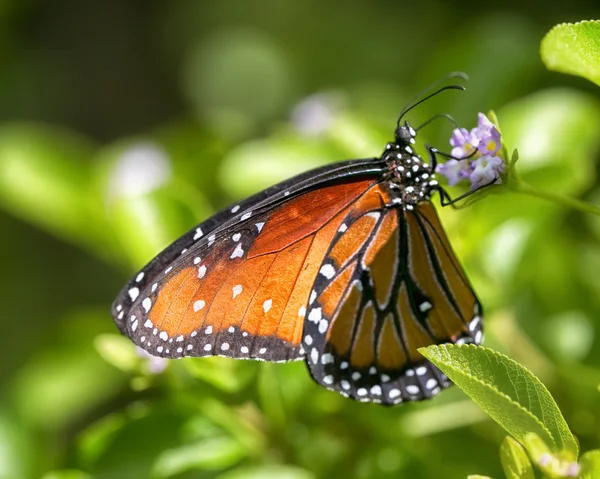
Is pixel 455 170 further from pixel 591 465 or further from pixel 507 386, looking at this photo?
pixel 591 465

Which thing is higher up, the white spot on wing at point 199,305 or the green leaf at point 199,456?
the white spot on wing at point 199,305

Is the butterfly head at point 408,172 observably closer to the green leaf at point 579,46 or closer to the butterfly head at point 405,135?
the butterfly head at point 405,135

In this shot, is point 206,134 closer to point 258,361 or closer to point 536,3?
point 258,361

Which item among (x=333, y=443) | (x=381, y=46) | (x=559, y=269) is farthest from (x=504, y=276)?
(x=381, y=46)

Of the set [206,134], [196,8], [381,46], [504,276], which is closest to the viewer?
[504,276]

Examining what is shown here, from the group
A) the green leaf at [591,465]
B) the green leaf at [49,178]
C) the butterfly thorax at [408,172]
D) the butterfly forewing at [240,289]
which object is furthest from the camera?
the green leaf at [49,178]

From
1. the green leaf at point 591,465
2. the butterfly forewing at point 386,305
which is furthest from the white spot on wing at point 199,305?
the green leaf at point 591,465

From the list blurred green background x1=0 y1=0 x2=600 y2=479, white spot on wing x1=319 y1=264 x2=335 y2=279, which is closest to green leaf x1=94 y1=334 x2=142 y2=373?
blurred green background x1=0 y1=0 x2=600 y2=479
